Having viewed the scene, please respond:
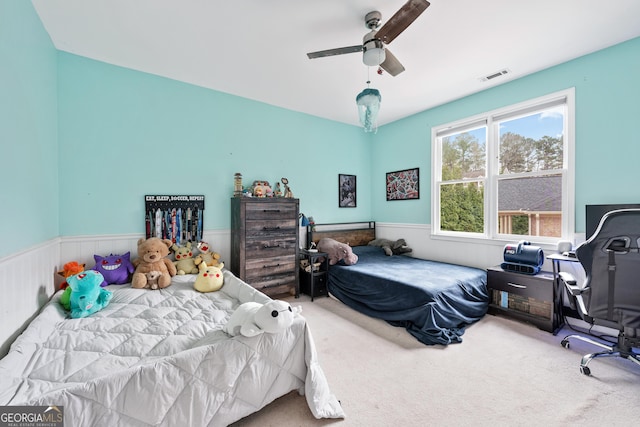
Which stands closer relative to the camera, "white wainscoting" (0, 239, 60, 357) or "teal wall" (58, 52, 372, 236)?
"white wainscoting" (0, 239, 60, 357)

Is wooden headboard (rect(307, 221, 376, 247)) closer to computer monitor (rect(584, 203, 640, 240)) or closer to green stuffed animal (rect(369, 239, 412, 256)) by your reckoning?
green stuffed animal (rect(369, 239, 412, 256))

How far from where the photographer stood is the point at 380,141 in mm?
4637

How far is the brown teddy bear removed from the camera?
2.37m

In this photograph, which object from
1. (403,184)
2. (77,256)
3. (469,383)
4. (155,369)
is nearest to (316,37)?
(155,369)

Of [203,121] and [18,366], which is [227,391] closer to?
[18,366]

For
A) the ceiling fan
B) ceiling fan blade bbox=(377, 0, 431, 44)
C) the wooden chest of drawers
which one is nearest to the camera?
ceiling fan blade bbox=(377, 0, 431, 44)

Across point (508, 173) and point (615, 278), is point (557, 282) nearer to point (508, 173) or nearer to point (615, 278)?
point (615, 278)

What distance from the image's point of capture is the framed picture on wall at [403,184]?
406cm

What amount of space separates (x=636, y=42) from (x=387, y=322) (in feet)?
11.1

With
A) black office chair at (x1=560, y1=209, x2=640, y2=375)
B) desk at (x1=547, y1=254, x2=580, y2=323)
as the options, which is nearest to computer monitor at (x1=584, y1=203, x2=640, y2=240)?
desk at (x1=547, y1=254, x2=580, y2=323)

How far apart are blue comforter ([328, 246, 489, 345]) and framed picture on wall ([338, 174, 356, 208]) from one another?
127cm

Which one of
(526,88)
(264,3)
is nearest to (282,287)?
(264,3)

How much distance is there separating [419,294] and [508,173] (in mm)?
1968

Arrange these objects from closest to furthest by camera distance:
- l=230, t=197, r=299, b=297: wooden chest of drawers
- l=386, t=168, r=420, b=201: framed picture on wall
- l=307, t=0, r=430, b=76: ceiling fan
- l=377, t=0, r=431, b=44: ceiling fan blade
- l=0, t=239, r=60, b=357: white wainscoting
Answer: l=0, t=239, r=60, b=357: white wainscoting
l=377, t=0, r=431, b=44: ceiling fan blade
l=307, t=0, r=430, b=76: ceiling fan
l=230, t=197, r=299, b=297: wooden chest of drawers
l=386, t=168, r=420, b=201: framed picture on wall
